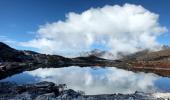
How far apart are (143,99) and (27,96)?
19126 millimetres

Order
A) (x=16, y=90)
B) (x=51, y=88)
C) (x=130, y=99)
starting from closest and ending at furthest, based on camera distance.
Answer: (x=130, y=99) → (x=16, y=90) → (x=51, y=88)

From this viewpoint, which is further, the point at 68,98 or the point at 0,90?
the point at 0,90

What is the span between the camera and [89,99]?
5100 cm

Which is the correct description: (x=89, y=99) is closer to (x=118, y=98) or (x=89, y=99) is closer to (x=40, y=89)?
(x=118, y=98)

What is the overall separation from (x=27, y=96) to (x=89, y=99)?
1003 cm

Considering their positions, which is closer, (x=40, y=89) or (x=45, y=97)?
(x=45, y=97)

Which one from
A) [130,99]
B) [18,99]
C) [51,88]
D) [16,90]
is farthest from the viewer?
[51,88]

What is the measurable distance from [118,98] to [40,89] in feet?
57.1

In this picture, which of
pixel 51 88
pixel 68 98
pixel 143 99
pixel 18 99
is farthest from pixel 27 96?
pixel 143 99

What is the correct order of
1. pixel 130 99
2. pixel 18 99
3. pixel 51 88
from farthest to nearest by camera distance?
1. pixel 51 88
2. pixel 130 99
3. pixel 18 99

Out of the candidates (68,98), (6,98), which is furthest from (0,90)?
(68,98)

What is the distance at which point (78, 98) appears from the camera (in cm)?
5131

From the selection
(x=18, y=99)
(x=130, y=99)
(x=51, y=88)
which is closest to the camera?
(x=18, y=99)

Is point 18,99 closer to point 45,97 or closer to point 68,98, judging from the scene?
point 45,97
